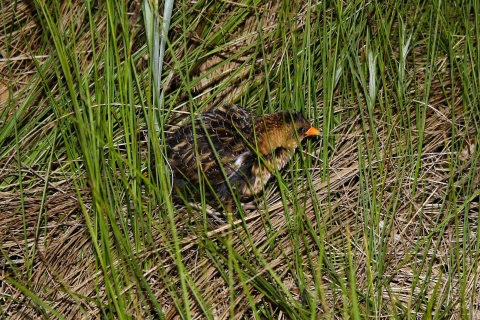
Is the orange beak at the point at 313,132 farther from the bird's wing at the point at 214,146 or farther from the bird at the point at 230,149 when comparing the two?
the bird's wing at the point at 214,146

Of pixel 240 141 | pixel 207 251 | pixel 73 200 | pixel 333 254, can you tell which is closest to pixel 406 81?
pixel 240 141

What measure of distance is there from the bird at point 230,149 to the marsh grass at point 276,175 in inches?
5.1

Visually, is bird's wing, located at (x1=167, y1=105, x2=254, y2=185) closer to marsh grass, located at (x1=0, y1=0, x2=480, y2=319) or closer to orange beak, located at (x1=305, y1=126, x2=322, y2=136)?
marsh grass, located at (x1=0, y1=0, x2=480, y2=319)

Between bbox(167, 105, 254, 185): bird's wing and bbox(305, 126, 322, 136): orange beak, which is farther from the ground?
bbox(167, 105, 254, 185): bird's wing

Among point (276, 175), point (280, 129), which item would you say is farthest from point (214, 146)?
point (276, 175)

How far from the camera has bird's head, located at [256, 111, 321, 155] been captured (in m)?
3.83

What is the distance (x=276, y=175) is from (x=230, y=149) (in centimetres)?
70

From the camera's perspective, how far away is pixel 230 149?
389 centimetres

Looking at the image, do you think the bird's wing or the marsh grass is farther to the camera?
the bird's wing

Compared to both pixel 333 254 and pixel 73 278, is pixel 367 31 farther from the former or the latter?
pixel 73 278

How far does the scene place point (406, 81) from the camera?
399 cm

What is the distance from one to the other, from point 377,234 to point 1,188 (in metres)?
1.94

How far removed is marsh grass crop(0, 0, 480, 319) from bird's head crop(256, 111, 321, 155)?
13 cm

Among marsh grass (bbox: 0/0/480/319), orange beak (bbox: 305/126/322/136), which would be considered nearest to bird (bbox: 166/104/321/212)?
orange beak (bbox: 305/126/322/136)
